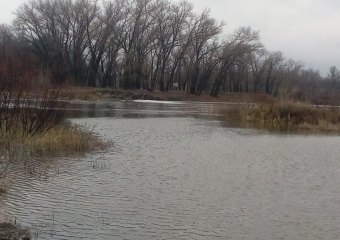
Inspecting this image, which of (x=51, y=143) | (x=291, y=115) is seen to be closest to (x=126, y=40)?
(x=291, y=115)

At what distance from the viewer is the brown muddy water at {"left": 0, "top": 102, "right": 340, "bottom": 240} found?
8.12 m

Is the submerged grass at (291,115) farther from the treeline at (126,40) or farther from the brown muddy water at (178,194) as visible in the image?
the treeline at (126,40)

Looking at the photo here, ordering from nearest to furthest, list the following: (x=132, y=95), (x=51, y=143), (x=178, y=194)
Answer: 1. (x=178, y=194)
2. (x=51, y=143)
3. (x=132, y=95)

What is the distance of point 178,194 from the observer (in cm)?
1064

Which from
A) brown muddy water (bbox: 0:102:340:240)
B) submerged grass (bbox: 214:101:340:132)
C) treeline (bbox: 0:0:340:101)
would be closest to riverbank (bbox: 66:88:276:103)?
treeline (bbox: 0:0:340:101)

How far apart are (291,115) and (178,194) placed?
23011 millimetres

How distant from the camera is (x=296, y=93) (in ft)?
116

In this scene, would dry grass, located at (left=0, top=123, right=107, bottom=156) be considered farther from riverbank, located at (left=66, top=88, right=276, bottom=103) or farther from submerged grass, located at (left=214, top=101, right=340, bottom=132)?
riverbank, located at (left=66, top=88, right=276, bottom=103)

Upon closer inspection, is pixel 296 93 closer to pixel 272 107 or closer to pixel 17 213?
pixel 272 107

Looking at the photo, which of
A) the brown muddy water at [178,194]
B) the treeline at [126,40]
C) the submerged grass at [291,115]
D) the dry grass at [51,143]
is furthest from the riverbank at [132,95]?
the brown muddy water at [178,194]

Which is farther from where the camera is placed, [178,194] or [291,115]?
[291,115]

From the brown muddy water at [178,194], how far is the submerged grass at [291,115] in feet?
42.4

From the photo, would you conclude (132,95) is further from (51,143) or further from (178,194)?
(178,194)

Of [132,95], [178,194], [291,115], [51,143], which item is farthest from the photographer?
[132,95]
